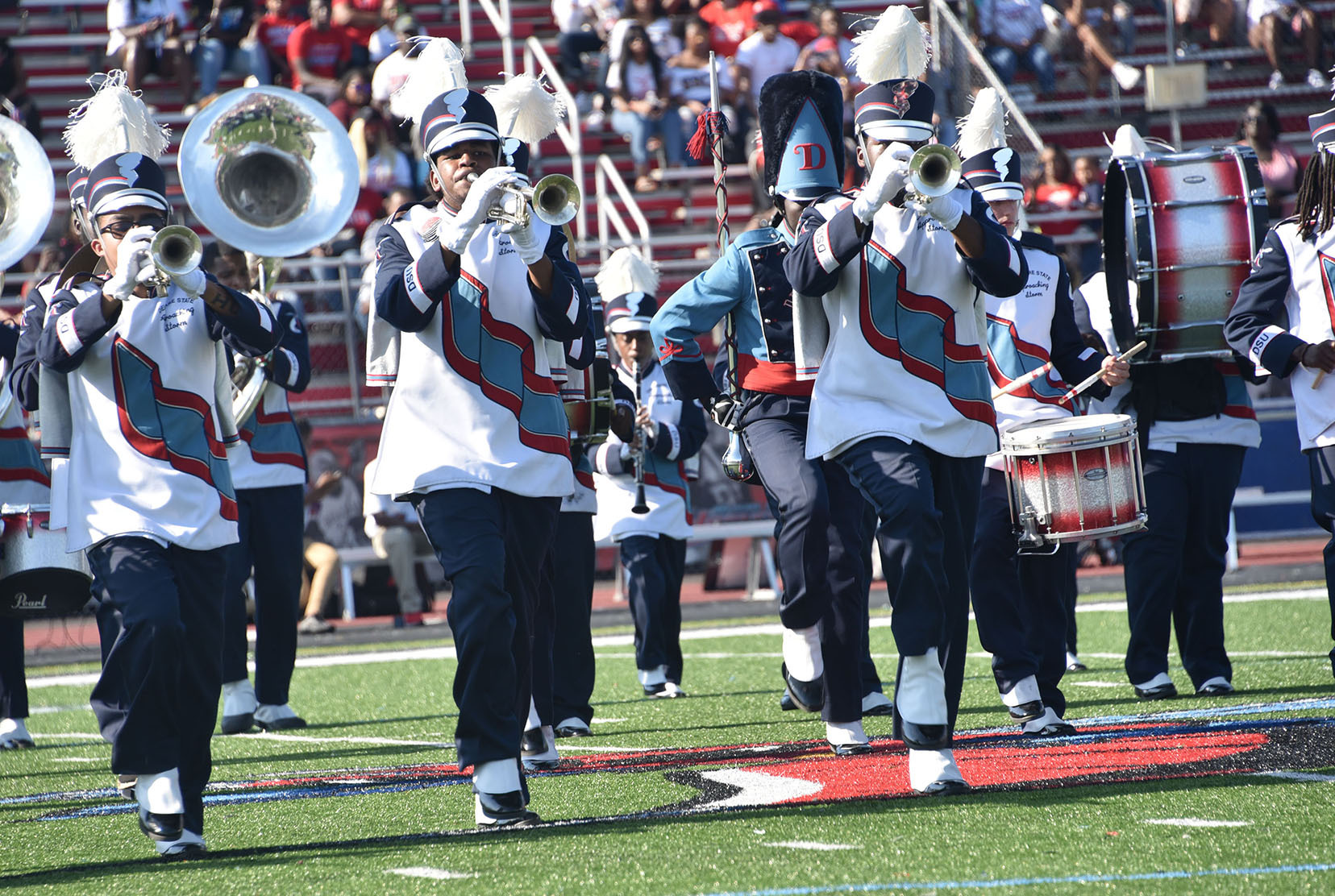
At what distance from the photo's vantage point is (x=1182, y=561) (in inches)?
288

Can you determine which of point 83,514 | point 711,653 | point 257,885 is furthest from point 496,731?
point 711,653

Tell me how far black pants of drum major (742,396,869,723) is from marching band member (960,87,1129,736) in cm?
54

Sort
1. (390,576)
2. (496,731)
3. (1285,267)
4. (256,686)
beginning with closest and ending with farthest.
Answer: (496,731) < (1285,267) < (256,686) < (390,576)

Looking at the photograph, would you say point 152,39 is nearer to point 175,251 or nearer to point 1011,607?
point 1011,607

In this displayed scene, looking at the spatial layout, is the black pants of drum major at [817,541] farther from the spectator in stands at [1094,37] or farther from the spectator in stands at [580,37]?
the spectator in stands at [1094,37]

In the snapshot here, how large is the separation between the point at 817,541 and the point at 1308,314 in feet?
6.61

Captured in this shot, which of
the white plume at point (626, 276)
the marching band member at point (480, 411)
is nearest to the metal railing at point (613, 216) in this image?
the white plume at point (626, 276)

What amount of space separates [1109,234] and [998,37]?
12226 millimetres

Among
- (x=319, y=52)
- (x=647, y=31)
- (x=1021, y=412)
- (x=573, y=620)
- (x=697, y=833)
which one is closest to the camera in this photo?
(x=697, y=833)

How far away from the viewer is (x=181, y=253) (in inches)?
192

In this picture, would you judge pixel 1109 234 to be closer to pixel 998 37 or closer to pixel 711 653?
pixel 711 653

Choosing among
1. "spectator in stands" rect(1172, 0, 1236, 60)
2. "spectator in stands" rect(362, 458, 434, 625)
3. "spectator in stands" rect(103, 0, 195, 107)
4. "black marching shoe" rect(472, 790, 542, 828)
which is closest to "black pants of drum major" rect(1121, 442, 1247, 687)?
"black marching shoe" rect(472, 790, 542, 828)

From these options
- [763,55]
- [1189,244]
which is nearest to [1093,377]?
[1189,244]

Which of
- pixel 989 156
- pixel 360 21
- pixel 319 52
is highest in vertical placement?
pixel 360 21
